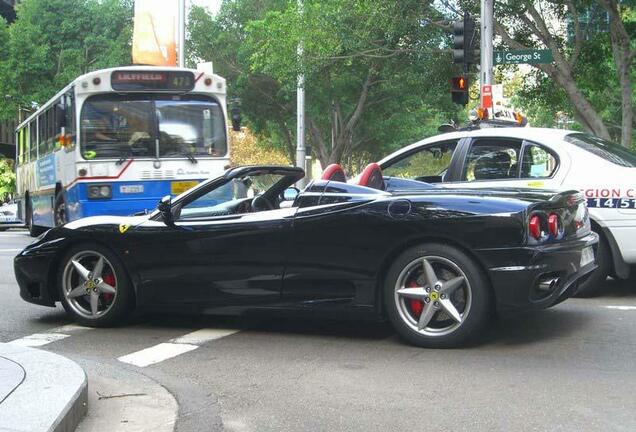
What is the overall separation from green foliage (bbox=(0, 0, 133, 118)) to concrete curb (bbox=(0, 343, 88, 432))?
1294 inches

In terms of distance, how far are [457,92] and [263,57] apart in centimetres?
1073

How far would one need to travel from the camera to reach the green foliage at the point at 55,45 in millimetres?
36781

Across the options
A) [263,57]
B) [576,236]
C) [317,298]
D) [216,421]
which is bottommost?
[216,421]

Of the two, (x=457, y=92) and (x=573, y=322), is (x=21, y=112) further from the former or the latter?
(x=573, y=322)

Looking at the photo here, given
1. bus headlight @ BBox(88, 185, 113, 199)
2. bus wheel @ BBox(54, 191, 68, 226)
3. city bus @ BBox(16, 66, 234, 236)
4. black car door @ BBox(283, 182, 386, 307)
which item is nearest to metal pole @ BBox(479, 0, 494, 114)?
city bus @ BBox(16, 66, 234, 236)

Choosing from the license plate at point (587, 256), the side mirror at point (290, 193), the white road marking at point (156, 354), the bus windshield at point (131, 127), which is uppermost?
the bus windshield at point (131, 127)

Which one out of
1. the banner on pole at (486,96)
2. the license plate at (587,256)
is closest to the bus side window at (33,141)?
the banner on pole at (486,96)

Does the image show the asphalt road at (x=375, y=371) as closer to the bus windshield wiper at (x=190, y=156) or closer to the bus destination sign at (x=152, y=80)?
the bus windshield wiper at (x=190, y=156)

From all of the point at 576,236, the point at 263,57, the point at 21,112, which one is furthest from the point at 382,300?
the point at 21,112

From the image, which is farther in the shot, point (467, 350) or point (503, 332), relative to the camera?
point (503, 332)

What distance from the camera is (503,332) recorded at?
19.7ft

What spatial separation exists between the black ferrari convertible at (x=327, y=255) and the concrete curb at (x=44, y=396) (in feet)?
5.22

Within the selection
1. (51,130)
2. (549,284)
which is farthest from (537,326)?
(51,130)

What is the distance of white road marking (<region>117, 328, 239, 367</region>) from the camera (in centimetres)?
558
